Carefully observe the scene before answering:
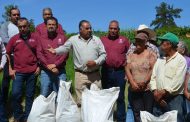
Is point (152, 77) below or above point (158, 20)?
below

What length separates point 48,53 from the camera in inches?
266

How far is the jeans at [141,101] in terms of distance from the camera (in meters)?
6.05

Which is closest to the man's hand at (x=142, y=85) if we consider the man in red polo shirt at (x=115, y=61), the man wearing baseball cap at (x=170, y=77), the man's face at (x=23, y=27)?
A: the man wearing baseball cap at (x=170, y=77)

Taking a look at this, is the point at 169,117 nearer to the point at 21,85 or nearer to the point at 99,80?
the point at 99,80

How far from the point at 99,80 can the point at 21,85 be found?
50.6 inches

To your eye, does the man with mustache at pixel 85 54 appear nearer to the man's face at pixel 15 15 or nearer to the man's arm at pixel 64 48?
the man's arm at pixel 64 48

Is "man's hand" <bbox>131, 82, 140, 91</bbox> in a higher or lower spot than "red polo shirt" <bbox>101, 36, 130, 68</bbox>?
lower

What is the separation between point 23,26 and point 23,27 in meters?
0.02

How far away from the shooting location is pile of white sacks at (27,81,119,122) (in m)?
6.03

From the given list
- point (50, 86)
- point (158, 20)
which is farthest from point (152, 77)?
point (158, 20)

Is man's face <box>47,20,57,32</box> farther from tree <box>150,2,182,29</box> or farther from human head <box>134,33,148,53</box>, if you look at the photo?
tree <box>150,2,182,29</box>

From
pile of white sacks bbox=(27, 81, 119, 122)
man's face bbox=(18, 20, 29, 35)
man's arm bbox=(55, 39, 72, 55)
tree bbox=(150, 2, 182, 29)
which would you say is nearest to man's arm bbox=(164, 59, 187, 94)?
pile of white sacks bbox=(27, 81, 119, 122)

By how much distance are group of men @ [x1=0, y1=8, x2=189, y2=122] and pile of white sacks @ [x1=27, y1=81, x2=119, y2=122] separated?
0.37 metres

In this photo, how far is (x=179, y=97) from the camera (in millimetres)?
5477
